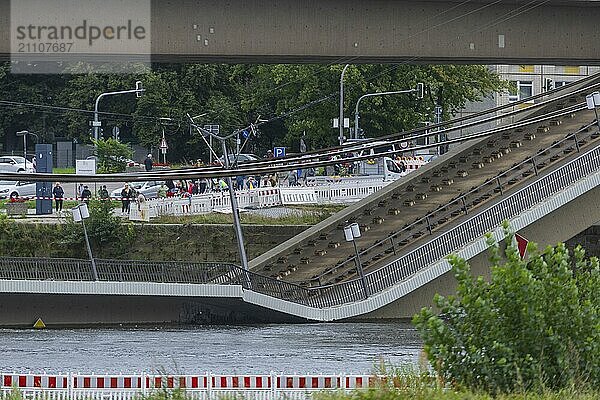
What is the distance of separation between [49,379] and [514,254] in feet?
22.7

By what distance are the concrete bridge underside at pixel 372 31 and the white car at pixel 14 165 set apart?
108ft

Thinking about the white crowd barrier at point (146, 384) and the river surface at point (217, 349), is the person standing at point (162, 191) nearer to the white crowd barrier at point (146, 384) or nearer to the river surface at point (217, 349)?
the river surface at point (217, 349)

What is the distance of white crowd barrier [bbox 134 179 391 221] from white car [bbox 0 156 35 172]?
1959 centimetres

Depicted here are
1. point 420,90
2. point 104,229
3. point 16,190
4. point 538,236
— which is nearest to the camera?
point 538,236

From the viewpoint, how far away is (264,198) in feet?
172

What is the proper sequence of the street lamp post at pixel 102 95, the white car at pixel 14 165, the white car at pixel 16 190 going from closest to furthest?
the white car at pixel 16 190, the white car at pixel 14 165, the street lamp post at pixel 102 95

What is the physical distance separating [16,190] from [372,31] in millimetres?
26766

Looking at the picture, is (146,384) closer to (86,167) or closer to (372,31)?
(372,31)

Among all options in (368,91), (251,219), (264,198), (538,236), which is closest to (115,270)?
(251,219)

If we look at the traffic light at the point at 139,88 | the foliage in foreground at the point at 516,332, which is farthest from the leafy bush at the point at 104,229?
the foliage in foreground at the point at 516,332

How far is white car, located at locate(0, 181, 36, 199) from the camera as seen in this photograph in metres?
61.1

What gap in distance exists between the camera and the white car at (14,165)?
230ft

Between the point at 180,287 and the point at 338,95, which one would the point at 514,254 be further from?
the point at 338,95

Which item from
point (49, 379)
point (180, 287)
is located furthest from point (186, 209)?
point (49, 379)
